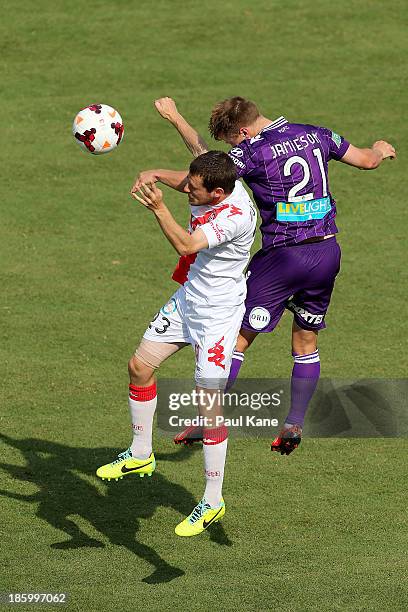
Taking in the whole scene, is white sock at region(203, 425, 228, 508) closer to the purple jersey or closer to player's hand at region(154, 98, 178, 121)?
the purple jersey

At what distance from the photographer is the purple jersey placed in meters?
11.3

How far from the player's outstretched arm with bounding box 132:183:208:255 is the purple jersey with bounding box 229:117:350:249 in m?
1.43

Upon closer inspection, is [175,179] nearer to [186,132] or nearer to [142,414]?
[186,132]

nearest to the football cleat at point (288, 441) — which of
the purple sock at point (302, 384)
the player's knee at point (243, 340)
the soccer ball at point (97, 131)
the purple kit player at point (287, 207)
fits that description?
the purple kit player at point (287, 207)

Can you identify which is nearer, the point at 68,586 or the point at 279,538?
the point at 68,586

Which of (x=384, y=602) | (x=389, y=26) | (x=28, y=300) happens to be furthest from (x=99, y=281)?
(x=389, y=26)

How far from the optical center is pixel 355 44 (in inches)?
919

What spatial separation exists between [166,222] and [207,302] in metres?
1.11

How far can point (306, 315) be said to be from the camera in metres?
12.1

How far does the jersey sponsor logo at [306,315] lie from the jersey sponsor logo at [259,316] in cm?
36

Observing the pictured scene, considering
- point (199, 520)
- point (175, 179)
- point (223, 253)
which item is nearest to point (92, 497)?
point (199, 520)

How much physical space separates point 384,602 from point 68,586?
2627 mm

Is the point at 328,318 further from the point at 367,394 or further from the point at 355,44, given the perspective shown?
the point at 355,44

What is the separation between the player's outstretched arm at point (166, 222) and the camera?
9.80 metres
